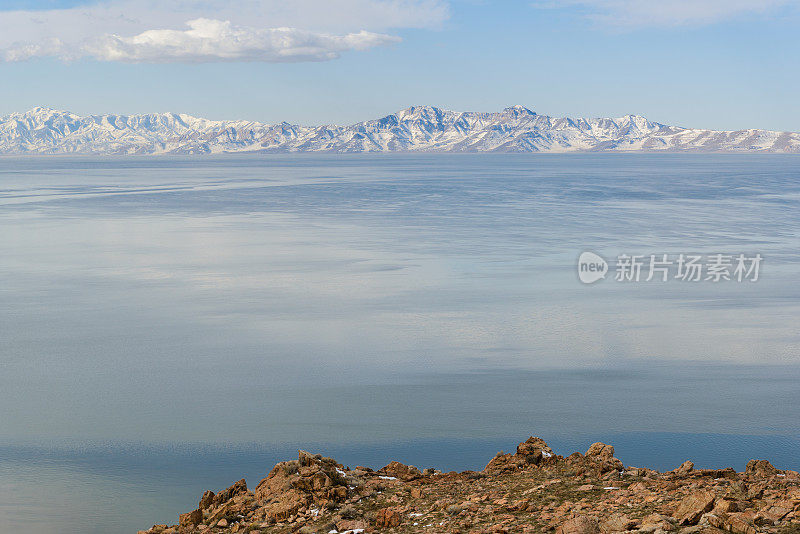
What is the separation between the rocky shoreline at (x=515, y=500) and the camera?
28.8 ft

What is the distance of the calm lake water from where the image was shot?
14508 millimetres

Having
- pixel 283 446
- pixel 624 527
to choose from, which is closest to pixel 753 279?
pixel 283 446

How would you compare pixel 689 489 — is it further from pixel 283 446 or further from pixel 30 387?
pixel 30 387

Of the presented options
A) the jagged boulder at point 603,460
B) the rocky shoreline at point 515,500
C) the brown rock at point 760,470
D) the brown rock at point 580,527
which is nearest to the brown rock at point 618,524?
the rocky shoreline at point 515,500

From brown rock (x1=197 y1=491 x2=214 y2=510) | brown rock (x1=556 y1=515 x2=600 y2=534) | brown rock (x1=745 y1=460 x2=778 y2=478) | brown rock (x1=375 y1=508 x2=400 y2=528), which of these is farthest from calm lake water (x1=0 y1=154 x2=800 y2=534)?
brown rock (x1=556 y1=515 x2=600 y2=534)

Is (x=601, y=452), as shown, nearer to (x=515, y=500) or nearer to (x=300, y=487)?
(x=515, y=500)

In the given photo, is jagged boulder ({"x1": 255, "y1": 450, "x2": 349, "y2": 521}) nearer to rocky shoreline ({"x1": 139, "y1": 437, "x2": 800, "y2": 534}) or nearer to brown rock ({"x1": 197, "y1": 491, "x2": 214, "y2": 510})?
Result: rocky shoreline ({"x1": 139, "y1": 437, "x2": 800, "y2": 534})

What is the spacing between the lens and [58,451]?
14.9m

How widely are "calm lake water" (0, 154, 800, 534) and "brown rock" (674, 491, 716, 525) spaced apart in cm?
521

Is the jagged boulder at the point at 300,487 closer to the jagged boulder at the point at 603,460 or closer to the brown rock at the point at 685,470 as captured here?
the jagged boulder at the point at 603,460

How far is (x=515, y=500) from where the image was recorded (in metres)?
10.3

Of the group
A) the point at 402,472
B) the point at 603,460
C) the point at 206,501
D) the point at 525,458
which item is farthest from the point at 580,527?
the point at 206,501

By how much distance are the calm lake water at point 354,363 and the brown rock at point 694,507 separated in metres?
5.21

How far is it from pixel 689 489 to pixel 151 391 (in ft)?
38.9
